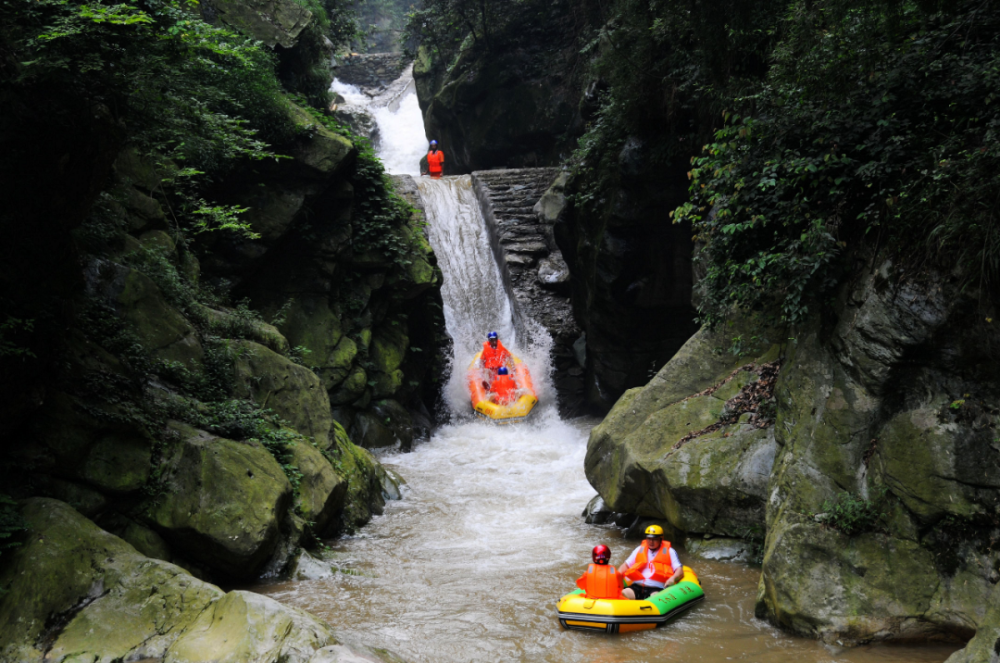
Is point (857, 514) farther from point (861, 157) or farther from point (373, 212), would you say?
point (373, 212)

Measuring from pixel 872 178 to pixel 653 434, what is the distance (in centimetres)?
384

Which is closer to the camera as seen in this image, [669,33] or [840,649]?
[840,649]

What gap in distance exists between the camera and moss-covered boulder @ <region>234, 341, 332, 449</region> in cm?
881

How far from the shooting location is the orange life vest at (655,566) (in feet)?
20.5

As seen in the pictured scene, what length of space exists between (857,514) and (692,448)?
89.8 inches

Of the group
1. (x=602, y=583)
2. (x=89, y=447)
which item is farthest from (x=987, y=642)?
(x=89, y=447)

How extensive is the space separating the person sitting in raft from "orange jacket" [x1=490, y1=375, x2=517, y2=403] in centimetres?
971

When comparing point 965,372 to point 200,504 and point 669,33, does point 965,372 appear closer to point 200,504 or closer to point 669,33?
point 200,504

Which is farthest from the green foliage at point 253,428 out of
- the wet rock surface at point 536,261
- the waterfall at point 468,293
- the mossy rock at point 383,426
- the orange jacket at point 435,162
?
the orange jacket at point 435,162

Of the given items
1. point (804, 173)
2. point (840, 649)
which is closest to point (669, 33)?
point (804, 173)

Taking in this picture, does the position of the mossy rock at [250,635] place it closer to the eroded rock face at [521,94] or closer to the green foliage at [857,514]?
the green foliage at [857,514]

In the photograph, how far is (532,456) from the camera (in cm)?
1297

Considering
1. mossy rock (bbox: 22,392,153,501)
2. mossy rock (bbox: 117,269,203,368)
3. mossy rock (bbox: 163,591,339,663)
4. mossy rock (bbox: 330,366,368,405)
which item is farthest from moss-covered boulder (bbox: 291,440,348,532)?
mossy rock (bbox: 330,366,368,405)

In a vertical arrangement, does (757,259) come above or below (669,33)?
below
